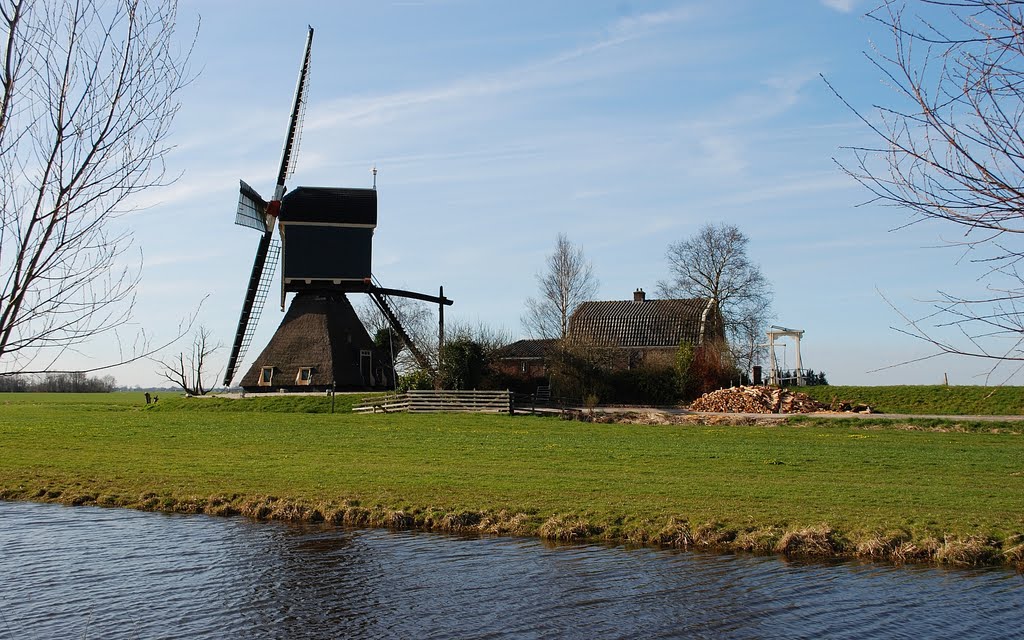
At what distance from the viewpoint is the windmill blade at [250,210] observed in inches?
1875

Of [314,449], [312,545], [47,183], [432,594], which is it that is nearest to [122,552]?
[312,545]

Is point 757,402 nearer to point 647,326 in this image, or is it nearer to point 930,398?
point 930,398

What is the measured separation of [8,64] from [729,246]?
182ft

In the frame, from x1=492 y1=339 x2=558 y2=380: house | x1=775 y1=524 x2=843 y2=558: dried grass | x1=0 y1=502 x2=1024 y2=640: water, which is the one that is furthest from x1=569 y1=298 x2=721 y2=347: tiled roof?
x1=0 y1=502 x2=1024 y2=640: water

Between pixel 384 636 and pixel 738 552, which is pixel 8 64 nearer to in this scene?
pixel 384 636

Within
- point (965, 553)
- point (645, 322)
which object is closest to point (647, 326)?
point (645, 322)

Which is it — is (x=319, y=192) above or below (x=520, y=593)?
above

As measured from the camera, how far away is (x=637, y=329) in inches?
2260

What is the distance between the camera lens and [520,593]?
35.5ft

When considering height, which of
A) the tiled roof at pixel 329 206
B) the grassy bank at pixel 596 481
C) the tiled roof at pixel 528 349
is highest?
the tiled roof at pixel 329 206

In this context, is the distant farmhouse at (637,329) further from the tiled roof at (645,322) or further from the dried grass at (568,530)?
the dried grass at (568,530)

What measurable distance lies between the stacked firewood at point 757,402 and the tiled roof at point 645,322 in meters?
11.2

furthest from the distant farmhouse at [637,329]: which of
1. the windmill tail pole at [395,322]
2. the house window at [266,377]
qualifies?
the house window at [266,377]

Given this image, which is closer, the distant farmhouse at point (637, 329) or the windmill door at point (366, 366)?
the windmill door at point (366, 366)
